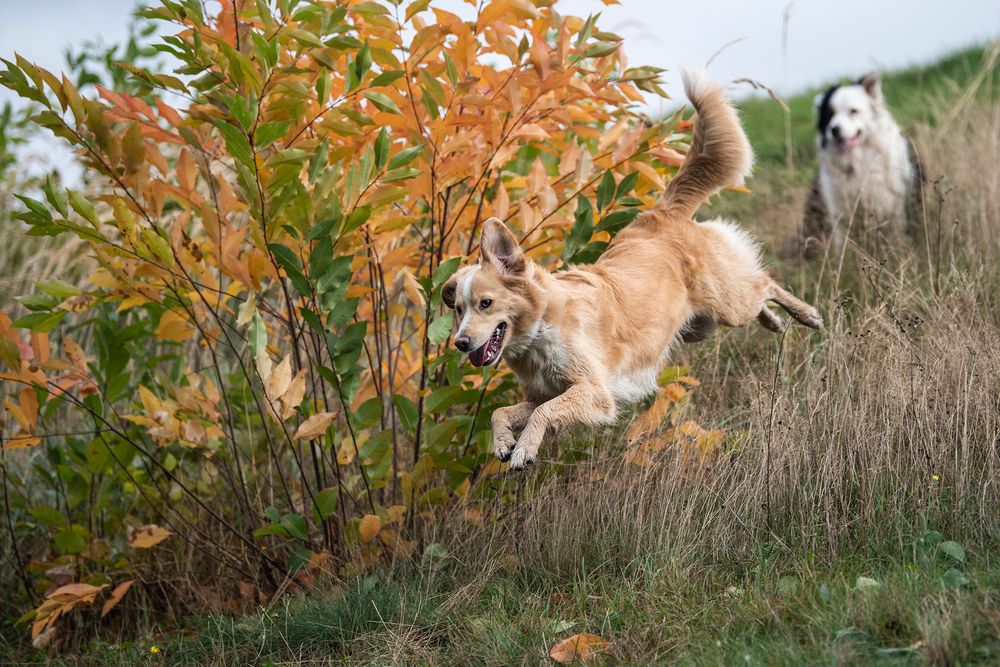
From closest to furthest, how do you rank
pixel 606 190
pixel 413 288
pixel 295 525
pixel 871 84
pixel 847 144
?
pixel 413 288, pixel 295 525, pixel 606 190, pixel 847 144, pixel 871 84

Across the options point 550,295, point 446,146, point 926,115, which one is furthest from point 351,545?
point 926,115

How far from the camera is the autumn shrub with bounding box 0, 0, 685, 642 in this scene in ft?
12.2

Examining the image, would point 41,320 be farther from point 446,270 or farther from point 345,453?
point 446,270

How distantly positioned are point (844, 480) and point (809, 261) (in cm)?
382

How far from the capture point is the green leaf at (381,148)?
369 cm

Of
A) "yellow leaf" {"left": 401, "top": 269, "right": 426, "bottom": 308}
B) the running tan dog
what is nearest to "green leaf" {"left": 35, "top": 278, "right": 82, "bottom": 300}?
"yellow leaf" {"left": 401, "top": 269, "right": 426, "bottom": 308}

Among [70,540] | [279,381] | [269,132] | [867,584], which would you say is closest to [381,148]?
[269,132]

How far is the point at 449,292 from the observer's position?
427 centimetres

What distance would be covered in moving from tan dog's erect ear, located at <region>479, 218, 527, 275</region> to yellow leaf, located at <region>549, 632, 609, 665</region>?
146cm

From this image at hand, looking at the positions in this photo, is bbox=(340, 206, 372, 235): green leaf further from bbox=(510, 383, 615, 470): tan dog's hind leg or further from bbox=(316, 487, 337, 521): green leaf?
bbox=(316, 487, 337, 521): green leaf

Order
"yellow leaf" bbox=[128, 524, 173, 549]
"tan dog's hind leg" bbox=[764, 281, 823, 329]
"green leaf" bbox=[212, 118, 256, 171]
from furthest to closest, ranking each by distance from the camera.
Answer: "tan dog's hind leg" bbox=[764, 281, 823, 329]
"yellow leaf" bbox=[128, 524, 173, 549]
"green leaf" bbox=[212, 118, 256, 171]

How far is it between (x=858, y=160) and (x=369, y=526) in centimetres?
574

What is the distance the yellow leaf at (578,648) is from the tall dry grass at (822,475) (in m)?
0.49

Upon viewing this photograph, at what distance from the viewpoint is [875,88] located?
8242 mm
